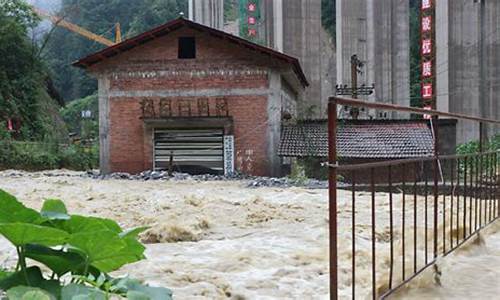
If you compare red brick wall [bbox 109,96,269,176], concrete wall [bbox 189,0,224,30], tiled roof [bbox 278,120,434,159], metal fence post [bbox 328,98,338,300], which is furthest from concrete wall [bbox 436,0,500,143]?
metal fence post [bbox 328,98,338,300]

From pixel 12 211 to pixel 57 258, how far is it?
0.66ft

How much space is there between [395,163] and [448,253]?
4.50ft

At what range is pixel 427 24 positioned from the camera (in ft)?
90.3

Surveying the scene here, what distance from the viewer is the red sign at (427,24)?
27.2 m

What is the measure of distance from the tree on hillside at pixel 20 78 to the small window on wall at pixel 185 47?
1442cm

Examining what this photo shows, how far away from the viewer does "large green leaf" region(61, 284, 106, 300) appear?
62.4 inches

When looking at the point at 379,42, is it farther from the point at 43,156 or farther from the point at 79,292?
the point at 79,292

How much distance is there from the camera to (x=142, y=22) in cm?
5984

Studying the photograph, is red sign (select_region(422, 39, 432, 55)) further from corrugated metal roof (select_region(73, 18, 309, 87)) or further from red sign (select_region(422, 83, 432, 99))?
corrugated metal roof (select_region(73, 18, 309, 87))

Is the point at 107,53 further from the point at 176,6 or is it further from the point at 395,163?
the point at 176,6

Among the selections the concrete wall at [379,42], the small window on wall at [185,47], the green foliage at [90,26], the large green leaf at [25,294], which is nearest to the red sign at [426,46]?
the concrete wall at [379,42]

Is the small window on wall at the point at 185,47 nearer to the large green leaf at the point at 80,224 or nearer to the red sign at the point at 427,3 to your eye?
the red sign at the point at 427,3

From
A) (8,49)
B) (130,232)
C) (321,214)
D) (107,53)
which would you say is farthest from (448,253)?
(8,49)

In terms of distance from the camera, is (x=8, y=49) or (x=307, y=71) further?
(x=307, y=71)
